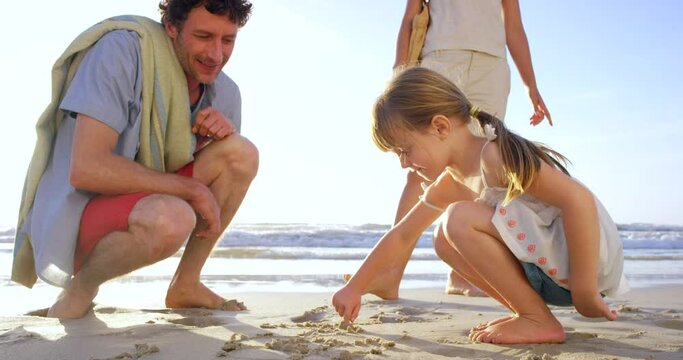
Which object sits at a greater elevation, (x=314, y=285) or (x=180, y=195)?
(x=180, y=195)

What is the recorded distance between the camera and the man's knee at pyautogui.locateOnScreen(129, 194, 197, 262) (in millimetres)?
2746

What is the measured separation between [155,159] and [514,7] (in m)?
2.26

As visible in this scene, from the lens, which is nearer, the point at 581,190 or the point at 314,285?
the point at 581,190

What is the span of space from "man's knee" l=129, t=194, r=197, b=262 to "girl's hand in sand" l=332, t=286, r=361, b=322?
0.72 m

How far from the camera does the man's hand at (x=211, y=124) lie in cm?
307

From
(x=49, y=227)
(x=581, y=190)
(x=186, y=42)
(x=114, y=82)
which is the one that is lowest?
(x=49, y=227)

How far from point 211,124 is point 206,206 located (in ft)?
1.24

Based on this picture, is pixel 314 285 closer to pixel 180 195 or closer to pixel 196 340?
pixel 180 195

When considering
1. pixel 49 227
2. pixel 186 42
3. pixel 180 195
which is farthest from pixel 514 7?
pixel 49 227

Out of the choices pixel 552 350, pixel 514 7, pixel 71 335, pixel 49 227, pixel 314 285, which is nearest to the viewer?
pixel 552 350

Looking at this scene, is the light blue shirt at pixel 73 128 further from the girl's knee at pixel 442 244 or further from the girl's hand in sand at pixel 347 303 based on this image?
the girl's knee at pixel 442 244

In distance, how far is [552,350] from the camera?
86.8 inches

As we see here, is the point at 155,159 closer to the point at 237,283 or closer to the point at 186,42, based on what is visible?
the point at 186,42

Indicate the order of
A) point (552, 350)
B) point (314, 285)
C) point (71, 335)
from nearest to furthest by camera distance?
1. point (552, 350)
2. point (71, 335)
3. point (314, 285)
